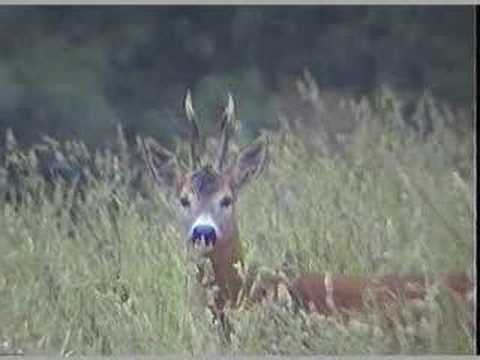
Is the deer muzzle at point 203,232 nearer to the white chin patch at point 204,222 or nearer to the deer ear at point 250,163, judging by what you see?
the white chin patch at point 204,222

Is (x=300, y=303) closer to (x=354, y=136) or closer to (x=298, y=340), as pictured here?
(x=298, y=340)

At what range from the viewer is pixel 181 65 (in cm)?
204

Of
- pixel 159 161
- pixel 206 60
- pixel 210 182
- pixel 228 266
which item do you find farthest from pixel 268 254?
pixel 206 60

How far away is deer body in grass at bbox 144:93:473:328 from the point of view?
6.56ft

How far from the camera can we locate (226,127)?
203 cm

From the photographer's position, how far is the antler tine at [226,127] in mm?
2031

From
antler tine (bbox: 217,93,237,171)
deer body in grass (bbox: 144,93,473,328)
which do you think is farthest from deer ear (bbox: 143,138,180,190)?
antler tine (bbox: 217,93,237,171)

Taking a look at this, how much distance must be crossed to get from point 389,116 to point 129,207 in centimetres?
67

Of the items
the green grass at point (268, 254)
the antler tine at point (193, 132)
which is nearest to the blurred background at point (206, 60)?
the antler tine at point (193, 132)

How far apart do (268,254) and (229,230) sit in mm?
110

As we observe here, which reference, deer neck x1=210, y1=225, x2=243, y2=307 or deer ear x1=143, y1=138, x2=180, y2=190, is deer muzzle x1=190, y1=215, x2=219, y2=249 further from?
deer ear x1=143, y1=138, x2=180, y2=190

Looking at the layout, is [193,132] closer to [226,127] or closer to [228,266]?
[226,127]

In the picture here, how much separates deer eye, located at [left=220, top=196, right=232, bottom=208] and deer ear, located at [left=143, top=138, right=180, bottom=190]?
13 cm

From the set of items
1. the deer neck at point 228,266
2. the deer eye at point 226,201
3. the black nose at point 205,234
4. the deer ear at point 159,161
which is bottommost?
the deer neck at point 228,266
